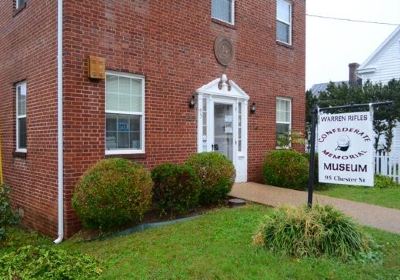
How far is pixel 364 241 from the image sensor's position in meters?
5.89

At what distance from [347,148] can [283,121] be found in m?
7.52

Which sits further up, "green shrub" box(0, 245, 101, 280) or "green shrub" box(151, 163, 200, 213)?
"green shrub" box(151, 163, 200, 213)

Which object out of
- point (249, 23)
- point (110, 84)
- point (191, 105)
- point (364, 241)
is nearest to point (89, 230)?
point (110, 84)

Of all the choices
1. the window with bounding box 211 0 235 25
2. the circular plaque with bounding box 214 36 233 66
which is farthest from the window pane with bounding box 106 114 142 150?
the window with bounding box 211 0 235 25

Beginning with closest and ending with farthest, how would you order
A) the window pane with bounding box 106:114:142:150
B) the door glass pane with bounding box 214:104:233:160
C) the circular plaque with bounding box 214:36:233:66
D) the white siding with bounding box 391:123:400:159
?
the window pane with bounding box 106:114:142:150
the circular plaque with bounding box 214:36:233:66
the door glass pane with bounding box 214:104:233:160
the white siding with bounding box 391:123:400:159

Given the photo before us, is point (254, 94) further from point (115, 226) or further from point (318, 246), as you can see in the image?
point (318, 246)

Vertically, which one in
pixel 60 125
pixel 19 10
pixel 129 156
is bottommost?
pixel 129 156

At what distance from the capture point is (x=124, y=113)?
8.84m

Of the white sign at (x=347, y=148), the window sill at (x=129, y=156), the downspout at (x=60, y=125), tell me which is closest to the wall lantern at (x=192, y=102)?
the window sill at (x=129, y=156)

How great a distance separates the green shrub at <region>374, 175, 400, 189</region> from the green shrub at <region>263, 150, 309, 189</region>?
2.73m

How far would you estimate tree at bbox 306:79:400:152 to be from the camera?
18.6 meters

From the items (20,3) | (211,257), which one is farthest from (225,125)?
(211,257)

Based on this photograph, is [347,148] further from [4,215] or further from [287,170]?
[4,215]

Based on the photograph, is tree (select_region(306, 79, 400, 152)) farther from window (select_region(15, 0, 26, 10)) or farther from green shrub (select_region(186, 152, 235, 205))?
window (select_region(15, 0, 26, 10))
